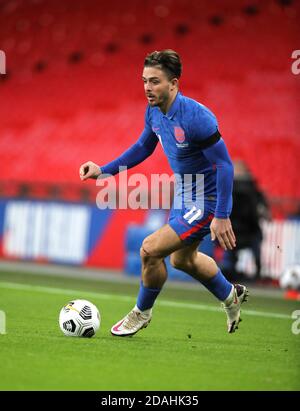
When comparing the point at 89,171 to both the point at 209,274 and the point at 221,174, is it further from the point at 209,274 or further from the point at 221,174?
the point at 209,274

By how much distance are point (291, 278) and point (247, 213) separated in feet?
4.55

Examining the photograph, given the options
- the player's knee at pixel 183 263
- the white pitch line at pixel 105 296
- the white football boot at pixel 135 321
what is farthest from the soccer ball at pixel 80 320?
the white pitch line at pixel 105 296

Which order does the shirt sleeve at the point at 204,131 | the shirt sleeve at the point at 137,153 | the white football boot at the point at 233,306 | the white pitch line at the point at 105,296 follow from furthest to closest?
the white pitch line at the point at 105,296, the shirt sleeve at the point at 137,153, the white football boot at the point at 233,306, the shirt sleeve at the point at 204,131

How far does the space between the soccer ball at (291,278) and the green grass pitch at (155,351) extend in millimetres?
2835

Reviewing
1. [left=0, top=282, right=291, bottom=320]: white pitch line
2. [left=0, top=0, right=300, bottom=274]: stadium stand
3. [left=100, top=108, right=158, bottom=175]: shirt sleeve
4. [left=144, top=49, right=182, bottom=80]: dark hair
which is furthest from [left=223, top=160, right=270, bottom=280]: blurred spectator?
[left=144, top=49, right=182, bottom=80]: dark hair

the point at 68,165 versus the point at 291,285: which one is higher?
the point at 68,165

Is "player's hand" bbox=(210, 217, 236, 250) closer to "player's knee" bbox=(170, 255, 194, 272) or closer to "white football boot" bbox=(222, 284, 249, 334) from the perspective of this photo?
"player's knee" bbox=(170, 255, 194, 272)

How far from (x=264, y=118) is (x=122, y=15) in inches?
218

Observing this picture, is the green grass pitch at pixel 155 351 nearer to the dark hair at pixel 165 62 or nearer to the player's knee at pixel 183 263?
the player's knee at pixel 183 263

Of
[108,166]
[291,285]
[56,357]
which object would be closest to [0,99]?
[291,285]

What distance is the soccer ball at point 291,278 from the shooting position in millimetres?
14086

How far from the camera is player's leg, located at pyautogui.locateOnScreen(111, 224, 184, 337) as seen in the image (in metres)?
7.14
